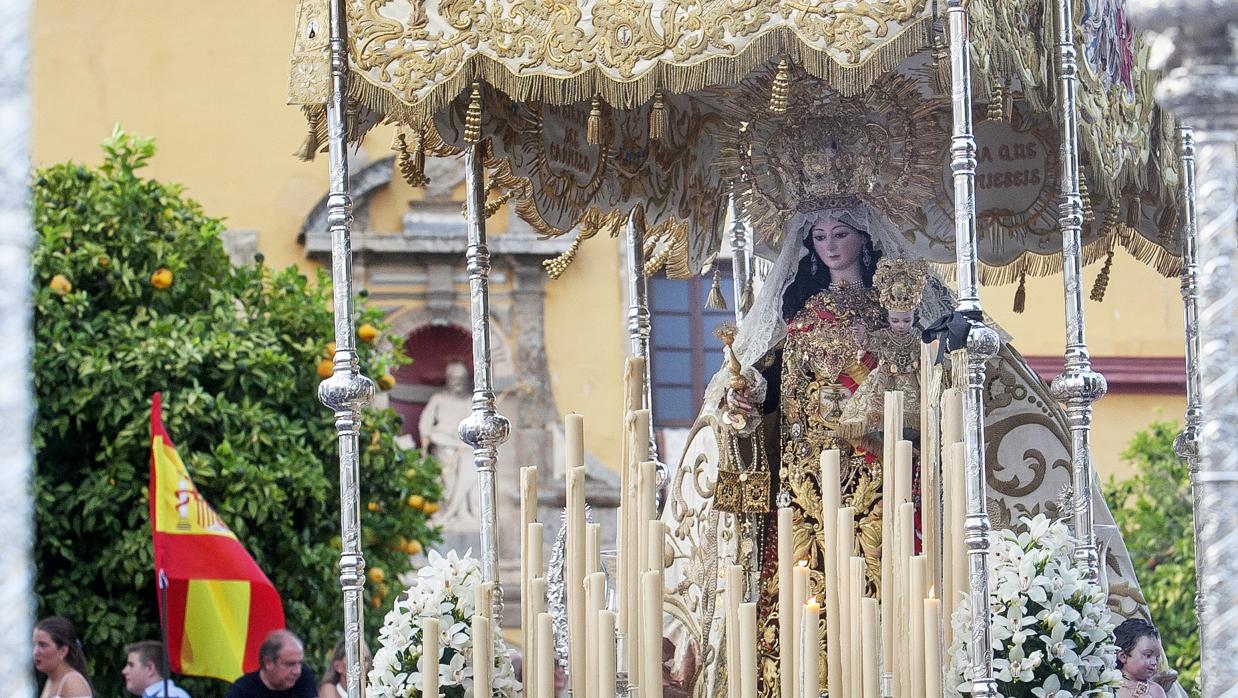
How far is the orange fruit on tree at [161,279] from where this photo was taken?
12.8 m

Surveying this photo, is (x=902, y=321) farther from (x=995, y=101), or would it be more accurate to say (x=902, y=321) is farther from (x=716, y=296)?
(x=716, y=296)

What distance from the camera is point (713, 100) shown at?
7832mm

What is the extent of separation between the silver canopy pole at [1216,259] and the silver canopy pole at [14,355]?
182cm

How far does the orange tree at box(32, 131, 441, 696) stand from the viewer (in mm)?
12086

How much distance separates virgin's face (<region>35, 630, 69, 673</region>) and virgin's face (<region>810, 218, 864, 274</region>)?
2828 millimetres

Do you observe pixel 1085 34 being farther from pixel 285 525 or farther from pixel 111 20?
pixel 111 20

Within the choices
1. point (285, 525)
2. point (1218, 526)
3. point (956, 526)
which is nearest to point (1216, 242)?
point (1218, 526)

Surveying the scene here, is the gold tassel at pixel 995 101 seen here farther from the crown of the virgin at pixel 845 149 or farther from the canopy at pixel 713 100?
the crown of the virgin at pixel 845 149

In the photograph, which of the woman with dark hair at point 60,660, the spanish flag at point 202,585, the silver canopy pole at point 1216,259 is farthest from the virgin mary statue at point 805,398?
the silver canopy pole at point 1216,259

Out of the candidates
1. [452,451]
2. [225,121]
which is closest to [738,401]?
[452,451]

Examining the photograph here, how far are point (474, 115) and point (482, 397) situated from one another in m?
1.01

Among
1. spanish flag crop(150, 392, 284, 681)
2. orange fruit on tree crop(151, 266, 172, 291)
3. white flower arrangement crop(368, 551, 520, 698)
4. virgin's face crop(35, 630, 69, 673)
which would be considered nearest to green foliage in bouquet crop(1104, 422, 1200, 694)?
orange fruit on tree crop(151, 266, 172, 291)

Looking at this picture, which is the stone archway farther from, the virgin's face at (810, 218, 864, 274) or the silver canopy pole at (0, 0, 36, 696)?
the silver canopy pole at (0, 0, 36, 696)

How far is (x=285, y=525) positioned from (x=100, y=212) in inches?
79.9
